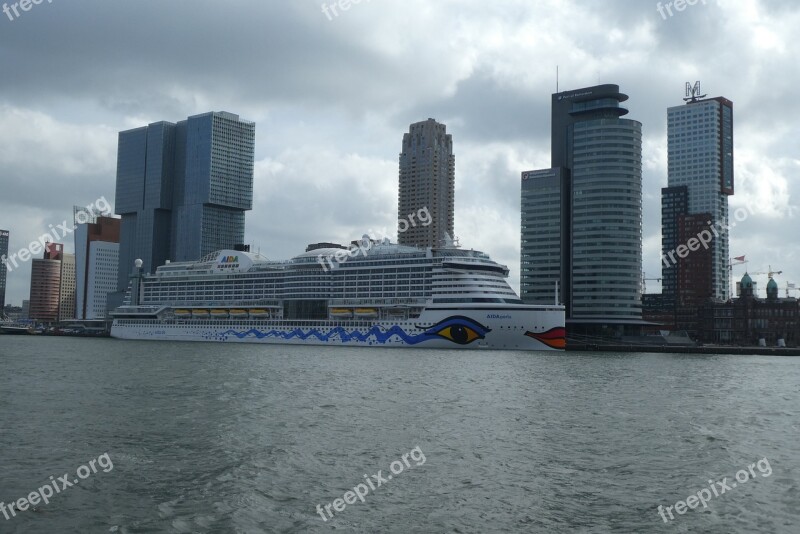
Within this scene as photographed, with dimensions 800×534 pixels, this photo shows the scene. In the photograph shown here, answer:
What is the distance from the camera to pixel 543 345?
117500mm

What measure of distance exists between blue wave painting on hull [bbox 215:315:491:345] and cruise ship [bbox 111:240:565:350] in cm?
16

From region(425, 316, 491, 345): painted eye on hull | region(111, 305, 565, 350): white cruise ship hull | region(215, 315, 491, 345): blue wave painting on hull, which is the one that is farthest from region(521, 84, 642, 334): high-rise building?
region(425, 316, 491, 345): painted eye on hull

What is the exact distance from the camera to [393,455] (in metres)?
29.7

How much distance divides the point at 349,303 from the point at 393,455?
4180 inches

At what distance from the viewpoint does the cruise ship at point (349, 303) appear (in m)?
118

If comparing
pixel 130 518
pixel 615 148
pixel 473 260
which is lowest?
pixel 130 518

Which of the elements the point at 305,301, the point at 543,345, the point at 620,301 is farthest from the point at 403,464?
the point at 620,301

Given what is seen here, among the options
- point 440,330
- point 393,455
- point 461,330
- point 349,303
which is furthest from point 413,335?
point 393,455

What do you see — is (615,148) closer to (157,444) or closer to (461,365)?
(461,365)

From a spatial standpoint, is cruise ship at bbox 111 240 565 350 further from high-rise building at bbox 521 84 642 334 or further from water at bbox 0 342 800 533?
high-rise building at bbox 521 84 642 334

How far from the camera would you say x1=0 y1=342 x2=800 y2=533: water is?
21.9 m

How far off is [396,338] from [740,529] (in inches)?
4098

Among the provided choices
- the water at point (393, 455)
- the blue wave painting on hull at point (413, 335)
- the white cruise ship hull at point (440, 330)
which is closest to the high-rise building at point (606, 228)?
the white cruise ship hull at point (440, 330)

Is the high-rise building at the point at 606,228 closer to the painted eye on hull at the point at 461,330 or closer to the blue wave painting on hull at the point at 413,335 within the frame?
the blue wave painting on hull at the point at 413,335
